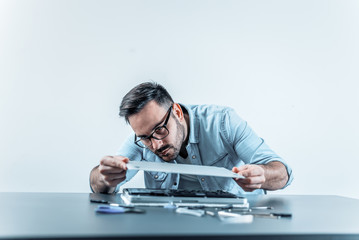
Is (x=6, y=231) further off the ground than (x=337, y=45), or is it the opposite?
(x=337, y=45)

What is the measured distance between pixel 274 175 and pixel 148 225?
2.64 ft

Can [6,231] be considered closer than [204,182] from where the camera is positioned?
Yes

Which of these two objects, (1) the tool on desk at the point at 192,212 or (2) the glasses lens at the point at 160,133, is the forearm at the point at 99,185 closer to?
(2) the glasses lens at the point at 160,133

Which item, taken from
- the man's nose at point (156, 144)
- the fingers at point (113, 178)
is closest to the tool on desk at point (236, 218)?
the fingers at point (113, 178)

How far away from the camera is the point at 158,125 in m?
1.42

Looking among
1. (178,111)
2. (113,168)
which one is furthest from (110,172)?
(178,111)

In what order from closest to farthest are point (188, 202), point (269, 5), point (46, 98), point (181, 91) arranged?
1. point (188, 202)
2. point (46, 98)
3. point (181, 91)
4. point (269, 5)

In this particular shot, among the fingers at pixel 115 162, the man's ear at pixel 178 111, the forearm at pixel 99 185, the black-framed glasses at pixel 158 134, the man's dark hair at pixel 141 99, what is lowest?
the forearm at pixel 99 185

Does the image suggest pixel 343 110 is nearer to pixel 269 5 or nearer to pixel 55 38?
pixel 269 5

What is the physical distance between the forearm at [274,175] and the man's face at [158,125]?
0.37m

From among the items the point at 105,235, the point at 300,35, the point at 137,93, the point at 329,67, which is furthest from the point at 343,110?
the point at 105,235

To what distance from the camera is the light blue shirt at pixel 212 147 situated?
1.57 meters

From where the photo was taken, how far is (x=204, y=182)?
5.14ft

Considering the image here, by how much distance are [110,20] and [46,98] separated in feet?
1.92
